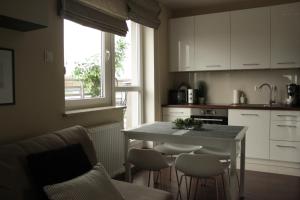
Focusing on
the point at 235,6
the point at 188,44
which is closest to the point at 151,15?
the point at 188,44

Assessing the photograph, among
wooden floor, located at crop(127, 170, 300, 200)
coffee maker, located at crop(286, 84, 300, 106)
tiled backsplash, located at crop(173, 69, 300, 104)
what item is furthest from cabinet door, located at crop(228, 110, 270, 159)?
tiled backsplash, located at crop(173, 69, 300, 104)

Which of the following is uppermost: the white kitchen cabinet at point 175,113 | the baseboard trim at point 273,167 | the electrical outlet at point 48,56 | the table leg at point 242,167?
the electrical outlet at point 48,56

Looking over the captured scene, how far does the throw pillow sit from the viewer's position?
1.60 meters

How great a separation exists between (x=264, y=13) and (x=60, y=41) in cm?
303

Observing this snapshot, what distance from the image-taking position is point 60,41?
258 centimetres

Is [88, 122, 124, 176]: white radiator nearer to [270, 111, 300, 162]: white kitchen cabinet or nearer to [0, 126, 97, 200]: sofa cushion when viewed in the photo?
[0, 126, 97, 200]: sofa cushion

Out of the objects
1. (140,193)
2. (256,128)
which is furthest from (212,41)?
(140,193)

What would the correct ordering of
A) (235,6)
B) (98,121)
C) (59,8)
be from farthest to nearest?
1. (235,6)
2. (98,121)
3. (59,8)

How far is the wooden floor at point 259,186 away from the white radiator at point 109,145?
37cm

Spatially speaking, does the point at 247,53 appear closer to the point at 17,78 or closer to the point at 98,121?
the point at 98,121

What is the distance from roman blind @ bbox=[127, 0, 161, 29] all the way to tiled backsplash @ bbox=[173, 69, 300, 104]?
4.02ft

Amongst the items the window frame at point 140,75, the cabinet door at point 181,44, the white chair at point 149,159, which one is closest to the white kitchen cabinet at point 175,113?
the window frame at point 140,75

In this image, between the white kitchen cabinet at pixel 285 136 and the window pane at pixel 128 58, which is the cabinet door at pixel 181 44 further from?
the white kitchen cabinet at pixel 285 136

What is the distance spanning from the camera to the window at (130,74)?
3.86m
